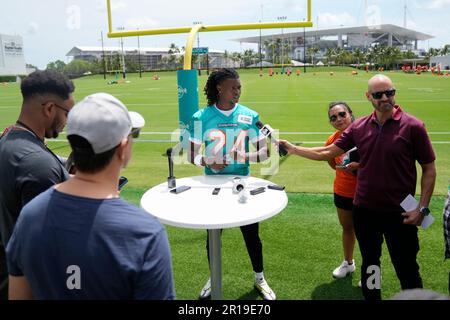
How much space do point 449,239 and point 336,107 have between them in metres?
1.74

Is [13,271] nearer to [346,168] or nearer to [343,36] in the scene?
[346,168]

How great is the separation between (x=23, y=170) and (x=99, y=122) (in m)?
1.02

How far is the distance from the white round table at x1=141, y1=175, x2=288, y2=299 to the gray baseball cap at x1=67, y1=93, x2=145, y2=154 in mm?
1397

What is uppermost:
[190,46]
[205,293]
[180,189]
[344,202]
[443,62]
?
[443,62]

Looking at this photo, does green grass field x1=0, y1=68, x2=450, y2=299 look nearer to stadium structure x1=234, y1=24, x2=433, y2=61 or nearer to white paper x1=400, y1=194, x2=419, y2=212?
white paper x1=400, y1=194, x2=419, y2=212

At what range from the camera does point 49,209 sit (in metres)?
1.57

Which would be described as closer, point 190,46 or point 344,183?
point 344,183

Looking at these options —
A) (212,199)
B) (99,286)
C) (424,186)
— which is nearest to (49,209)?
(99,286)

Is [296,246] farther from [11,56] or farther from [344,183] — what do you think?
[11,56]

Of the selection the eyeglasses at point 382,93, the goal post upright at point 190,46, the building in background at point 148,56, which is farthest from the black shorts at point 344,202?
the building in background at point 148,56

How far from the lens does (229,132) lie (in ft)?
13.7

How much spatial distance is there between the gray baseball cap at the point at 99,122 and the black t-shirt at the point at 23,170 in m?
0.83

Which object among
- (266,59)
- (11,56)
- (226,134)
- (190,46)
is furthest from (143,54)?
(226,134)

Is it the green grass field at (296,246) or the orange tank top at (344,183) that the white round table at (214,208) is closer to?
the orange tank top at (344,183)
